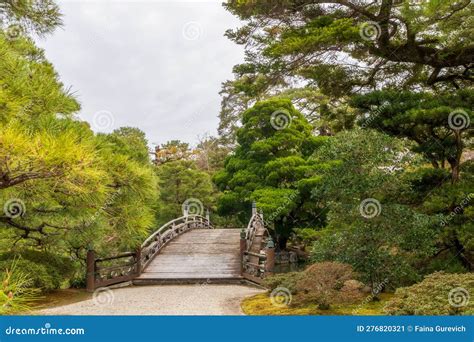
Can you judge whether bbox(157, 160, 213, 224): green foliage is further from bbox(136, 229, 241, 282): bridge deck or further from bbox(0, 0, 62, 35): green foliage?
bbox(0, 0, 62, 35): green foliage

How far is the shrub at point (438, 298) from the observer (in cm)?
502

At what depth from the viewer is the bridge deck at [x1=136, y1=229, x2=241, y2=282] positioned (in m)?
12.0

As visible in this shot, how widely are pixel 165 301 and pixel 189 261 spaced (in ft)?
13.6

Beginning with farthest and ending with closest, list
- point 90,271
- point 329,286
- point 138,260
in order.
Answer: point 138,260 < point 90,271 < point 329,286

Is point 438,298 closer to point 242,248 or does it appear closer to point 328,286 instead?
point 328,286

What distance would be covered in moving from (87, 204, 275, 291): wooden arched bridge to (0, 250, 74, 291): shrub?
3.86 ft

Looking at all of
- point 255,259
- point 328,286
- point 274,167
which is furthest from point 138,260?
point 274,167

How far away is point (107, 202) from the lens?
6.01m

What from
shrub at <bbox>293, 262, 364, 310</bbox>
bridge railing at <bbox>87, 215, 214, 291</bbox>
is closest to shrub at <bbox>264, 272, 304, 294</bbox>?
shrub at <bbox>293, 262, 364, 310</bbox>

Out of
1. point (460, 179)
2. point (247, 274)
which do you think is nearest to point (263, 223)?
point (247, 274)

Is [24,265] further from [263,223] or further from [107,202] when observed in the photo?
[263,223]

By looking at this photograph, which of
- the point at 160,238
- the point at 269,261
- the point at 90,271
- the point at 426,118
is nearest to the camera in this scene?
the point at 426,118

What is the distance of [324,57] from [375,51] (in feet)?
4.14

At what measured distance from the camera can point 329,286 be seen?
6.98 meters
